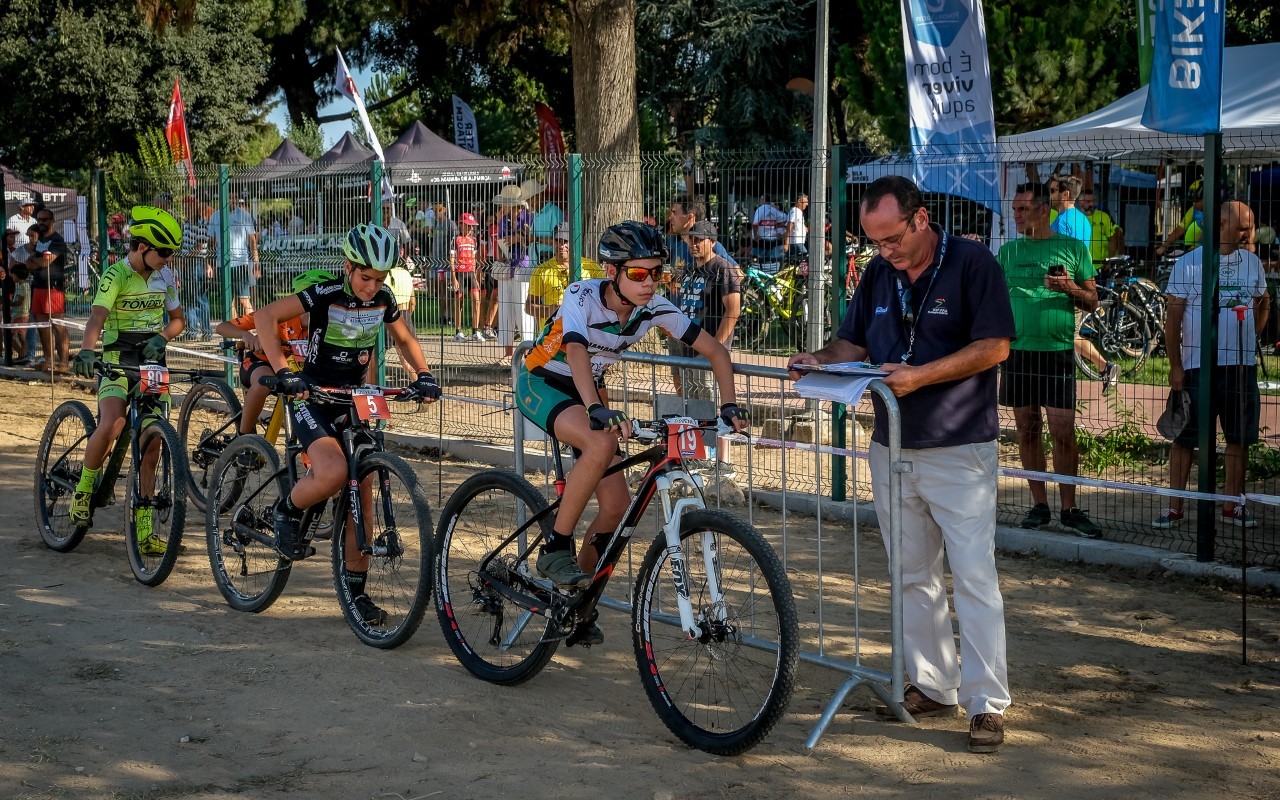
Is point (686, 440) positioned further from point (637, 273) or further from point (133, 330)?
point (133, 330)

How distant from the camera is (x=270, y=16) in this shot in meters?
44.1

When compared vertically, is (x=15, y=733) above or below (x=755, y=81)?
below

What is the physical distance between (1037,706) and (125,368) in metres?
5.53

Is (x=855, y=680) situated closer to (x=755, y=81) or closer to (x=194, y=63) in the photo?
(x=755, y=81)

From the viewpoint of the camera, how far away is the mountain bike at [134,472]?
313 inches

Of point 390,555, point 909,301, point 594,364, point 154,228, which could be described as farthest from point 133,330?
point 909,301

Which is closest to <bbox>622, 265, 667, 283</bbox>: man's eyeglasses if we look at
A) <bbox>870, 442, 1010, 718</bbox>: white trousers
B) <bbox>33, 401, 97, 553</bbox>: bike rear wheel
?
<bbox>870, 442, 1010, 718</bbox>: white trousers

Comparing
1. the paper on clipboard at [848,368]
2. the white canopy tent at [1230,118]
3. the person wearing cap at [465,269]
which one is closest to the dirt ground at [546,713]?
the paper on clipboard at [848,368]

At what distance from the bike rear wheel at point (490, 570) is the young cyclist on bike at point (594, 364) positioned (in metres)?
0.27

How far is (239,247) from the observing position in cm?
1566

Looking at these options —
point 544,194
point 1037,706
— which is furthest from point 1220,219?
point 544,194

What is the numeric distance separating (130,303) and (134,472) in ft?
3.98

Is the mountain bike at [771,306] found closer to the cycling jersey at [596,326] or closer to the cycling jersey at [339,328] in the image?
the cycling jersey at [339,328]

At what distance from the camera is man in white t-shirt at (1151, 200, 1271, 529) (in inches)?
332
